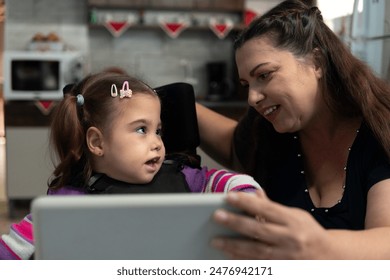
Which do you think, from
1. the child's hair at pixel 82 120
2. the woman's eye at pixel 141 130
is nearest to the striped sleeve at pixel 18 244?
the child's hair at pixel 82 120

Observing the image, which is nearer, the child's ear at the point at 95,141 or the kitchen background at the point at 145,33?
the child's ear at the point at 95,141

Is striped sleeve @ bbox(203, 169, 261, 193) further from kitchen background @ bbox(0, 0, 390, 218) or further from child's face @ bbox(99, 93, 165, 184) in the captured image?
kitchen background @ bbox(0, 0, 390, 218)

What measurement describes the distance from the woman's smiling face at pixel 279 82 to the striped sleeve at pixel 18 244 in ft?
2.13

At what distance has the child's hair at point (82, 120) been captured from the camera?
136cm

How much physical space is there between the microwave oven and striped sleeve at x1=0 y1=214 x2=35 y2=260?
344 centimetres

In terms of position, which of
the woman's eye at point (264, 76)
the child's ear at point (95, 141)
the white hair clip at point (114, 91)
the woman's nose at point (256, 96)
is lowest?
the child's ear at point (95, 141)

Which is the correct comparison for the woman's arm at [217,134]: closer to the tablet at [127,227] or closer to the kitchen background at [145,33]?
the tablet at [127,227]

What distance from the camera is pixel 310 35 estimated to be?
1.46 metres

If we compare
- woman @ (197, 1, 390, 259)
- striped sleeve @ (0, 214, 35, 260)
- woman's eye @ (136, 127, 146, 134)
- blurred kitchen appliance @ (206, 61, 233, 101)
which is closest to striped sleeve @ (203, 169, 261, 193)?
woman @ (197, 1, 390, 259)

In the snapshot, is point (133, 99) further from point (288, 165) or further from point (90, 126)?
point (288, 165)

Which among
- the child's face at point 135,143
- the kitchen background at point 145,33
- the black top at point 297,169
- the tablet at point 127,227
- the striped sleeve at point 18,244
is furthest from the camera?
the kitchen background at point 145,33

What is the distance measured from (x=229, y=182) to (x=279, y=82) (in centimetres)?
32

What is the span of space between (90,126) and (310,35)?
0.64 m
